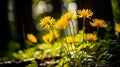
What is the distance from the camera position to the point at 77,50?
3.87 meters

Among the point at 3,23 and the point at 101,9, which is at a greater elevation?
the point at 101,9

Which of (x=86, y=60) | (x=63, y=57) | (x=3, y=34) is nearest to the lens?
(x=86, y=60)

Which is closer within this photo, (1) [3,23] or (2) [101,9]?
(2) [101,9]

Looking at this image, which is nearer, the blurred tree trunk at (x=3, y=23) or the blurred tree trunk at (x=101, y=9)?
the blurred tree trunk at (x=101, y=9)

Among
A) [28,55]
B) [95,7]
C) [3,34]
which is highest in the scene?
[95,7]

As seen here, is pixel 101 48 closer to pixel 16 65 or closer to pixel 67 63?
pixel 67 63

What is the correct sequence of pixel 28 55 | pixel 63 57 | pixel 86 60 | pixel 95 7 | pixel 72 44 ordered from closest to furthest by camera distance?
pixel 86 60 → pixel 63 57 → pixel 72 44 → pixel 95 7 → pixel 28 55

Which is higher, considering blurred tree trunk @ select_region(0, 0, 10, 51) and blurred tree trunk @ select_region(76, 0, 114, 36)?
blurred tree trunk @ select_region(76, 0, 114, 36)

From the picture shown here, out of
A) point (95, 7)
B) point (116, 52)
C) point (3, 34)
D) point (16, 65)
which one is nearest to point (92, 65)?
point (116, 52)

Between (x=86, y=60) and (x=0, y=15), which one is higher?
(x=86, y=60)

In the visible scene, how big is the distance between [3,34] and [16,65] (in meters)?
10.7

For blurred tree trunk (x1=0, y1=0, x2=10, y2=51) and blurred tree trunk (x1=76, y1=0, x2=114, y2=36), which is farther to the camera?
blurred tree trunk (x1=0, y1=0, x2=10, y2=51)

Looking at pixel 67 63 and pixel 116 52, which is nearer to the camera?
pixel 67 63

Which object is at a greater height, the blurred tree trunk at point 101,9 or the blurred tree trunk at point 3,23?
the blurred tree trunk at point 101,9
